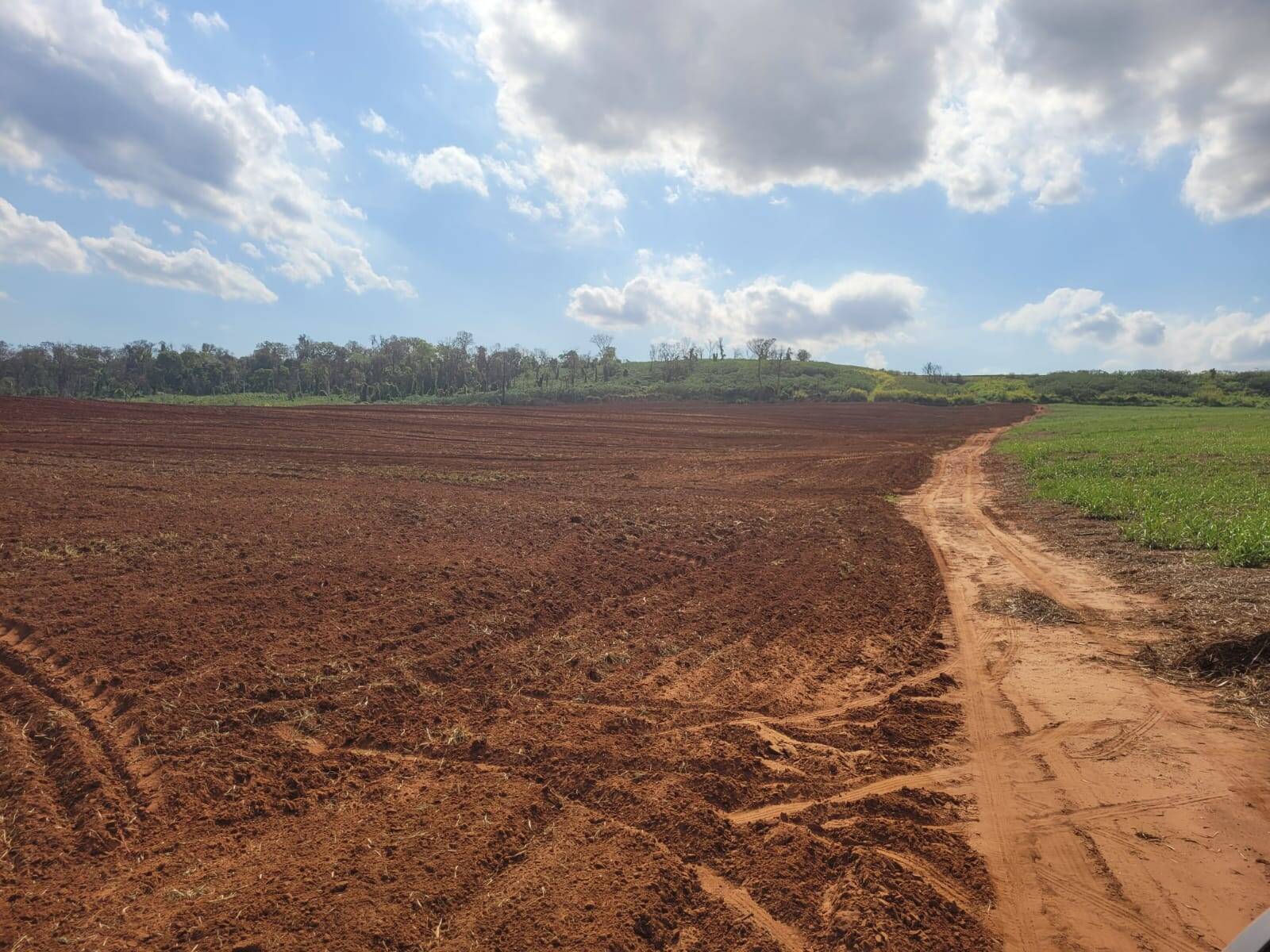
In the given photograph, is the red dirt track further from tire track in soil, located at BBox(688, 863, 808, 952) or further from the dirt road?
the dirt road

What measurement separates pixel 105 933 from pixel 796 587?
27.2 ft

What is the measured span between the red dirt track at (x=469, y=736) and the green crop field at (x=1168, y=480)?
4.62m

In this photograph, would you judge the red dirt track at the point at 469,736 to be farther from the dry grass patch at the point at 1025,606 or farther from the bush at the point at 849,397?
the bush at the point at 849,397

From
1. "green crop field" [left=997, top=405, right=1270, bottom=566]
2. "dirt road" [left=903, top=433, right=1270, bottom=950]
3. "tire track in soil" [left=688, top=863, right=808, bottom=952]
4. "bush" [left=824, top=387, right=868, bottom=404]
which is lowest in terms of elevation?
"tire track in soil" [left=688, top=863, right=808, bottom=952]

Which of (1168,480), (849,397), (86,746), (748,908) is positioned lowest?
(748,908)

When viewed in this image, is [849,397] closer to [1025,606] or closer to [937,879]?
[1025,606]

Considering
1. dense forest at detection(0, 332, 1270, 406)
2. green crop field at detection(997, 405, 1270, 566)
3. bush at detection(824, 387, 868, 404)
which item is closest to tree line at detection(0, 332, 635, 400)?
dense forest at detection(0, 332, 1270, 406)

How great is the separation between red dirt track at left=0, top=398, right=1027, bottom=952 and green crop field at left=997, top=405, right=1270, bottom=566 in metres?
4.62

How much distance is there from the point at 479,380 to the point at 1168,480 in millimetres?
99758

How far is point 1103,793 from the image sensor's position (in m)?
4.64

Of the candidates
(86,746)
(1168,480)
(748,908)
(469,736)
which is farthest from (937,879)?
(1168,480)

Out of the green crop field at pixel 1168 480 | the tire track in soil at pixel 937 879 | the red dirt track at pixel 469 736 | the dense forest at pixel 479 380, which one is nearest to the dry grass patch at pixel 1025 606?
the red dirt track at pixel 469 736

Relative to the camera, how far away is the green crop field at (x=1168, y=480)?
11164 millimetres

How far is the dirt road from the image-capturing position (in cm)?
359
